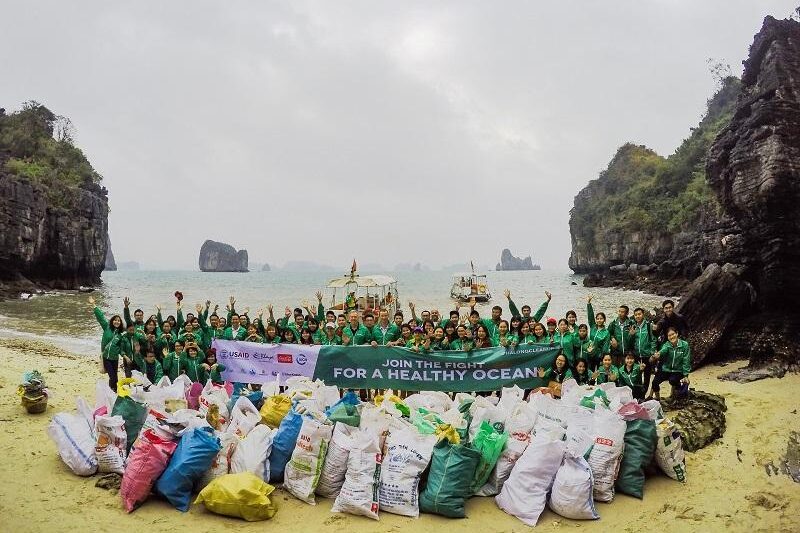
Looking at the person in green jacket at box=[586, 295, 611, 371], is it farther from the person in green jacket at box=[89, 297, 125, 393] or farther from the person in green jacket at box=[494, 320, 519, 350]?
the person in green jacket at box=[89, 297, 125, 393]

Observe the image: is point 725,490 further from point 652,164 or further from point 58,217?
point 652,164

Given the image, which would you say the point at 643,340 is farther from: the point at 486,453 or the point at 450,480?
the point at 450,480

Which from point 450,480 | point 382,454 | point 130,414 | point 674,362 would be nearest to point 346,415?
point 382,454

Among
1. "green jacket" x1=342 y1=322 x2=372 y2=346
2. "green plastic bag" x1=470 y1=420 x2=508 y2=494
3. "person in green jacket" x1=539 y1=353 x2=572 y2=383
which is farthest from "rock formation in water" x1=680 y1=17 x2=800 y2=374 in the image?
"green jacket" x1=342 y1=322 x2=372 y2=346

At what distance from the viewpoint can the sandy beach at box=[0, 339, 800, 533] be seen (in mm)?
3773

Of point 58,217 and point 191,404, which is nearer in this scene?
point 191,404

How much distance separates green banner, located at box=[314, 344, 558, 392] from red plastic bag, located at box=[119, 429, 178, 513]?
3000 millimetres

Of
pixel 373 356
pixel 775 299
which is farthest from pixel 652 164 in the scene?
pixel 373 356

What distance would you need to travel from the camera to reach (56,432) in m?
4.60

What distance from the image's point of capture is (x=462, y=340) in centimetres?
695

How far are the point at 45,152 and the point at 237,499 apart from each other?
53898mm

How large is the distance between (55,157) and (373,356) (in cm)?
5185

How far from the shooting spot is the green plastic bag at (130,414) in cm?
459

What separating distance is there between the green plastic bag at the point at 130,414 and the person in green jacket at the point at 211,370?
1802mm
